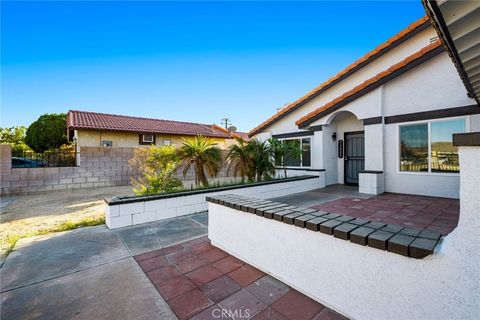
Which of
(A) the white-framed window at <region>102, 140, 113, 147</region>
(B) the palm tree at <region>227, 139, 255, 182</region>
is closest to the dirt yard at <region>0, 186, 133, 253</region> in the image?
(B) the palm tree at <region>227, 139, 255, 182</region>

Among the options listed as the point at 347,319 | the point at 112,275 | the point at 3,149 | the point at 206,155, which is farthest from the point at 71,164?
the point at 347,319

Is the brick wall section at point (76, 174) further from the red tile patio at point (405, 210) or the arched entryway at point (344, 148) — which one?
the red tile patio at point (405, 210)

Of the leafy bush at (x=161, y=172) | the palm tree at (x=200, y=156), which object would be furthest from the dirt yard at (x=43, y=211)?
the palm tree at (x=200, y=156)

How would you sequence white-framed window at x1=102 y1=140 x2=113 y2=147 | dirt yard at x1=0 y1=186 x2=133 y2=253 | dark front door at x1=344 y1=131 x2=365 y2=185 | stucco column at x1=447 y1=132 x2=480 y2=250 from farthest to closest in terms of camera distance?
white-framed window at x1=102 y1=140 x2=113 y2=147
dark front door at x1=344 y1=131 x2=365 y2=185
dirt yard at x1=0 y1=186 x2=133 y2=253
stucco column at x1=447 y1=132 x2=480 y2=250

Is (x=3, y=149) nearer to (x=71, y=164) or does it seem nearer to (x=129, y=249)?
(x=71, y=164)

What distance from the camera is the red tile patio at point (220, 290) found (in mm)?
2092

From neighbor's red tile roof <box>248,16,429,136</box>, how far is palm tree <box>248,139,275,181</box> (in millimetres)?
5131

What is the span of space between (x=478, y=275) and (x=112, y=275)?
3.70m

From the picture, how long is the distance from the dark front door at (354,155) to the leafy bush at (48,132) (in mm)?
24753

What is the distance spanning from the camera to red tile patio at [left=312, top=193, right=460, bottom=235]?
4.49 m

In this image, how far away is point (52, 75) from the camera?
1272 cm

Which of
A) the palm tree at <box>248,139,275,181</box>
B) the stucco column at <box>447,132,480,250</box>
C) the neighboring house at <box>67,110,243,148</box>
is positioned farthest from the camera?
the neighboring house at <box>67,110,243,148</box>

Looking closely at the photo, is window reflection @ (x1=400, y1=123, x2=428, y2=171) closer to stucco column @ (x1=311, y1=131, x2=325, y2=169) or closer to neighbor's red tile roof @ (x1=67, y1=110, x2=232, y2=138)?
stucco column @ (x1=311, y1=131, x2=325, y2=169)

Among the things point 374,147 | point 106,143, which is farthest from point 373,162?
point 106,143
